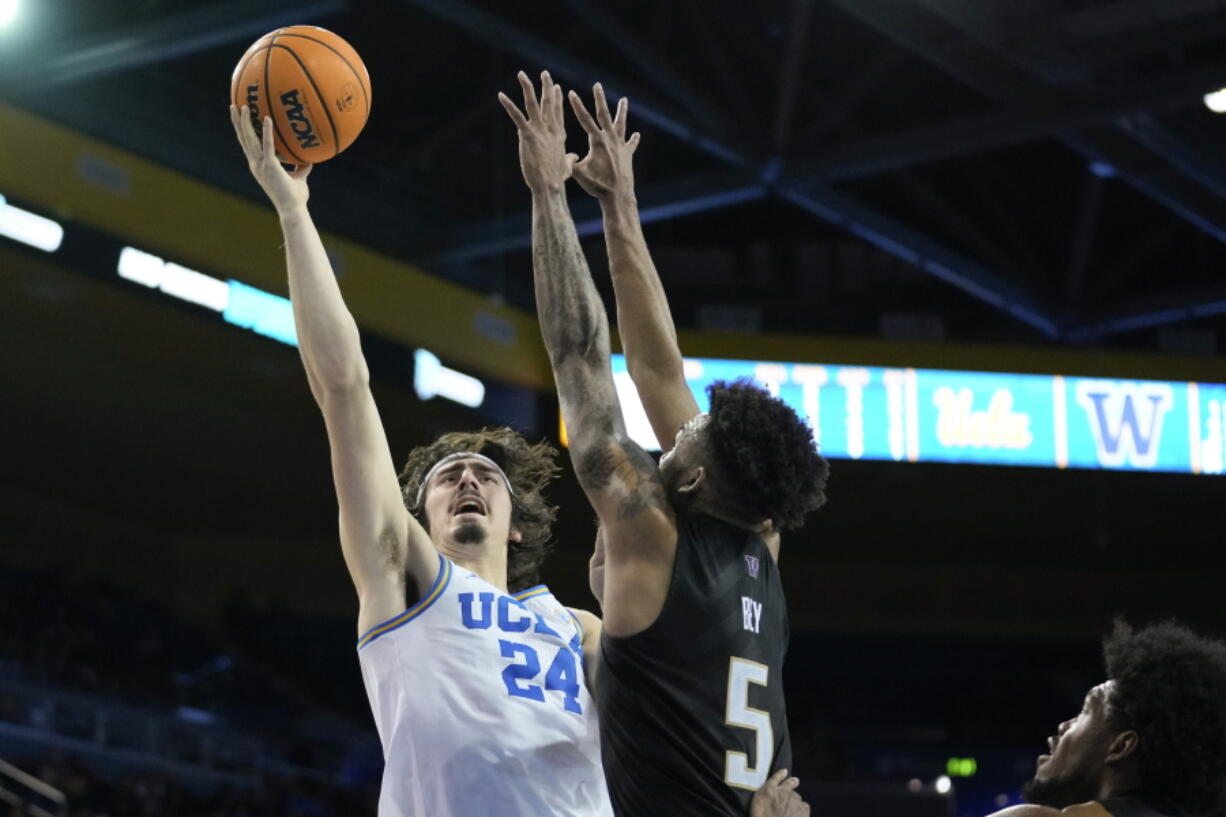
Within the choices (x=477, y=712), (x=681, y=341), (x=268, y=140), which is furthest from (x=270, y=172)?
(x=681, y=341)

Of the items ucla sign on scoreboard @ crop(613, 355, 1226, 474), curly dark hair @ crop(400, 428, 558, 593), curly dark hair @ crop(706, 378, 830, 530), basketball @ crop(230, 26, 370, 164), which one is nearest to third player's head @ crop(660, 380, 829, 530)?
curly dark hair @ crop(706, 378, 830, 530)

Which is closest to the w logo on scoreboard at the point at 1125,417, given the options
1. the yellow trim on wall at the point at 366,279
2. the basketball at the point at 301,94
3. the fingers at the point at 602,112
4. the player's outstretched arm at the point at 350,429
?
the yellow trim on wall at the point at 366,279

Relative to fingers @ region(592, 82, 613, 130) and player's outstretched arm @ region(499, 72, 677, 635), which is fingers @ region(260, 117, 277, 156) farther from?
fingers @ region(592, 82, 613, 130)

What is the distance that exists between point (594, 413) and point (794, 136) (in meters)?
10.9

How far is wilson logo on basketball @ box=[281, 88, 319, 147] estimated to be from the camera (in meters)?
4.09

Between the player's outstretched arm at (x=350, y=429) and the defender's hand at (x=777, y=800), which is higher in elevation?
the player's outstretched arm at (x=350, y=429)

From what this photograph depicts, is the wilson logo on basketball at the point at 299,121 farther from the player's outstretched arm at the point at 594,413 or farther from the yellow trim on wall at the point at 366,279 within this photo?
the yellow trim on wall at the point at 366,279

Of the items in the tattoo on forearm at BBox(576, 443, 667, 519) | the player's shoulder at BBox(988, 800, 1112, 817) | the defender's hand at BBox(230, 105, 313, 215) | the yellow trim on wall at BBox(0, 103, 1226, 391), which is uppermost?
the yellow trim on wall at BBox(0, 103, 1226, 391)

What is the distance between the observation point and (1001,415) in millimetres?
12070

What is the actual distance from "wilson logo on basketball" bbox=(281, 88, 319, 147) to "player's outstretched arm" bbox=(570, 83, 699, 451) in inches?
30.5

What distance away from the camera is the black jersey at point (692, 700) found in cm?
300

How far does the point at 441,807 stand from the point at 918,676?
48.5 ft

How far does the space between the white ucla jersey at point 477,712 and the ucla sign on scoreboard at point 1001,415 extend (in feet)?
25.7

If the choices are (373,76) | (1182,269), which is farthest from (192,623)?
(1182,269)
